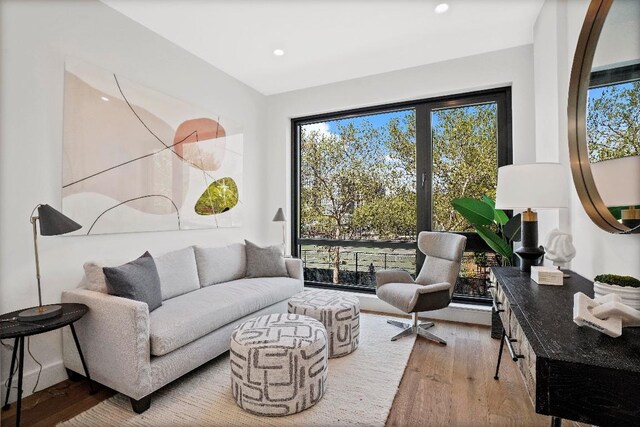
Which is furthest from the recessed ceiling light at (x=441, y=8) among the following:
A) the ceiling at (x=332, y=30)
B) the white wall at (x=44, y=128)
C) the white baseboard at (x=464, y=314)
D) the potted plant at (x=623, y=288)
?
the white baseboard at (x=464, y=314)

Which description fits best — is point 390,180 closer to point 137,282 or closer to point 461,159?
point 461,159

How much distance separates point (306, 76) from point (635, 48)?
9.81 ft

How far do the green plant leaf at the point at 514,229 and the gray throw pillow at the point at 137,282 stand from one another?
293cm

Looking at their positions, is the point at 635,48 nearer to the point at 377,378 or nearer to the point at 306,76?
the point at 377,378

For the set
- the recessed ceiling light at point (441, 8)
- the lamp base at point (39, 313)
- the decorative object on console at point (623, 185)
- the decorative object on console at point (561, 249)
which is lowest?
the lamp base at point (39, 313)

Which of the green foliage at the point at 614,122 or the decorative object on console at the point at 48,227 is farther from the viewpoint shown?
the decorative object on console at the point at 48,227

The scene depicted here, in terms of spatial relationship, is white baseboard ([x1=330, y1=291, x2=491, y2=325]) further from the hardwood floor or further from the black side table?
the black side table

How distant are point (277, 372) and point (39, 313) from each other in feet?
4.42

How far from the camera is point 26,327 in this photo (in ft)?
5.16

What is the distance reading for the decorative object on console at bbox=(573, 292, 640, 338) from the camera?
925 mm

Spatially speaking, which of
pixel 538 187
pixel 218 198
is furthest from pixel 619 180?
pixel 218 198

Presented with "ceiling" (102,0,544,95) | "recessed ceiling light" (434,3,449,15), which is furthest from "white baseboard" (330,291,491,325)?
"recessed ceiling light" (434,3,449,15)

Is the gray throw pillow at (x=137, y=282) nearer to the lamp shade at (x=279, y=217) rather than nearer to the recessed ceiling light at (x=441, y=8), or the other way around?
the lamp shade at (x=279, y=217)

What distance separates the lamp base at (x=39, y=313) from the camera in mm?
1652
